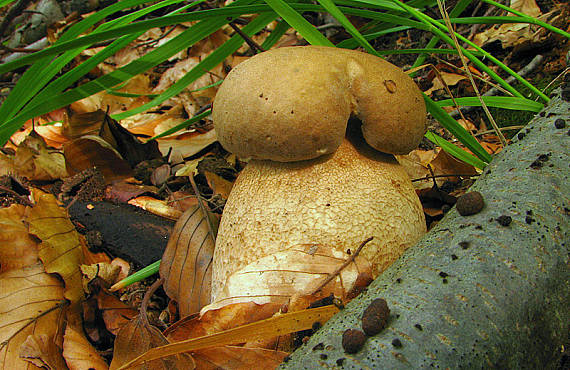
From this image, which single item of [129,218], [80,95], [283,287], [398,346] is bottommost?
[129,218]

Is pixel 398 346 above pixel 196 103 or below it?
above

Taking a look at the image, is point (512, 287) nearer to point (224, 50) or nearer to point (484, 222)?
point (484, 222)

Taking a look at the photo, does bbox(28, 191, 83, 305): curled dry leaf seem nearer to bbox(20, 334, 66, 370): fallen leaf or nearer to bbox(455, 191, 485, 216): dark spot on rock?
bbox(20, 334, 66, 370): fallen leaf

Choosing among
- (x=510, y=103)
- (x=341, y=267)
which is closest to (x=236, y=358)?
(x=341, y=267)

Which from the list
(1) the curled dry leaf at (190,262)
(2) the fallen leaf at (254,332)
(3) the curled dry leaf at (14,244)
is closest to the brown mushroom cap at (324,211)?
(1) the curled dry leaf at (190,262)

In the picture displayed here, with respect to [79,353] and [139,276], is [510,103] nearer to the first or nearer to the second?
[139,276]

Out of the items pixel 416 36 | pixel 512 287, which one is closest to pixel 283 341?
pixel 512 287

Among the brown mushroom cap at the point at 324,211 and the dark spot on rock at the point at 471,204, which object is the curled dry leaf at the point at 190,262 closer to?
the brown mushroom cap at the point at 324,211
